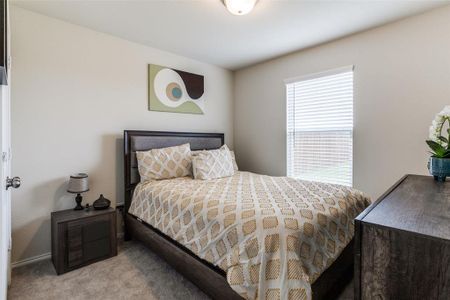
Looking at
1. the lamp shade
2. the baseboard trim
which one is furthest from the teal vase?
the baseboard trim

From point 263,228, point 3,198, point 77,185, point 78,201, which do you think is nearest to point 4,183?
point 3,198

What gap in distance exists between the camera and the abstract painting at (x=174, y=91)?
305cm

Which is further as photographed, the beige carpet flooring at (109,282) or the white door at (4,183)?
the beige carpet flooring at (109,282)

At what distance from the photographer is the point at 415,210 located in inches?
37.1

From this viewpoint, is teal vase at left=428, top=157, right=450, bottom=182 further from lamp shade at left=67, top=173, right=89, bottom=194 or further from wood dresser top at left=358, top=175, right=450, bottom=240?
lamp shade at left=67, top=173, right=89, bottom=194

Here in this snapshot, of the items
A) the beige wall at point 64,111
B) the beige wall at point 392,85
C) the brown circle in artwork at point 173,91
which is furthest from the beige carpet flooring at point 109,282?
the brown circle in artwork at point 173,91

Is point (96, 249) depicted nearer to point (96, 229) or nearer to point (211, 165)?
point (96, 229)

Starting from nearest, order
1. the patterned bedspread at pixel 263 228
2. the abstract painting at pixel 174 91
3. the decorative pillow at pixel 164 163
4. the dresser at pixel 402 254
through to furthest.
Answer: the dresser at pixel 402 254 < the patterned bedspread at pixel 263 228 < the decorative pillow at pixel 164 163 < the abstract painting at pixel 174 91

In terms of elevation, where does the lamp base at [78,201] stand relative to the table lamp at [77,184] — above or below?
below

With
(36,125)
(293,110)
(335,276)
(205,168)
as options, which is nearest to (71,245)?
(36,125)

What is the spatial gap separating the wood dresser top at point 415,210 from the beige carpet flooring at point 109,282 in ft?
3.19

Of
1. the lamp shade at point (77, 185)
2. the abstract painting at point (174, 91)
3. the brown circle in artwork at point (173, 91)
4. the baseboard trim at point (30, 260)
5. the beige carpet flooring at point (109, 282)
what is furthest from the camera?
the brown circle in artwork at point (173, 91)

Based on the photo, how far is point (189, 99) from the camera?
3.44 metres

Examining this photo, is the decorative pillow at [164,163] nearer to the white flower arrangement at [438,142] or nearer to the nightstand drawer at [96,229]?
the nightstand drawer at [96,229]
